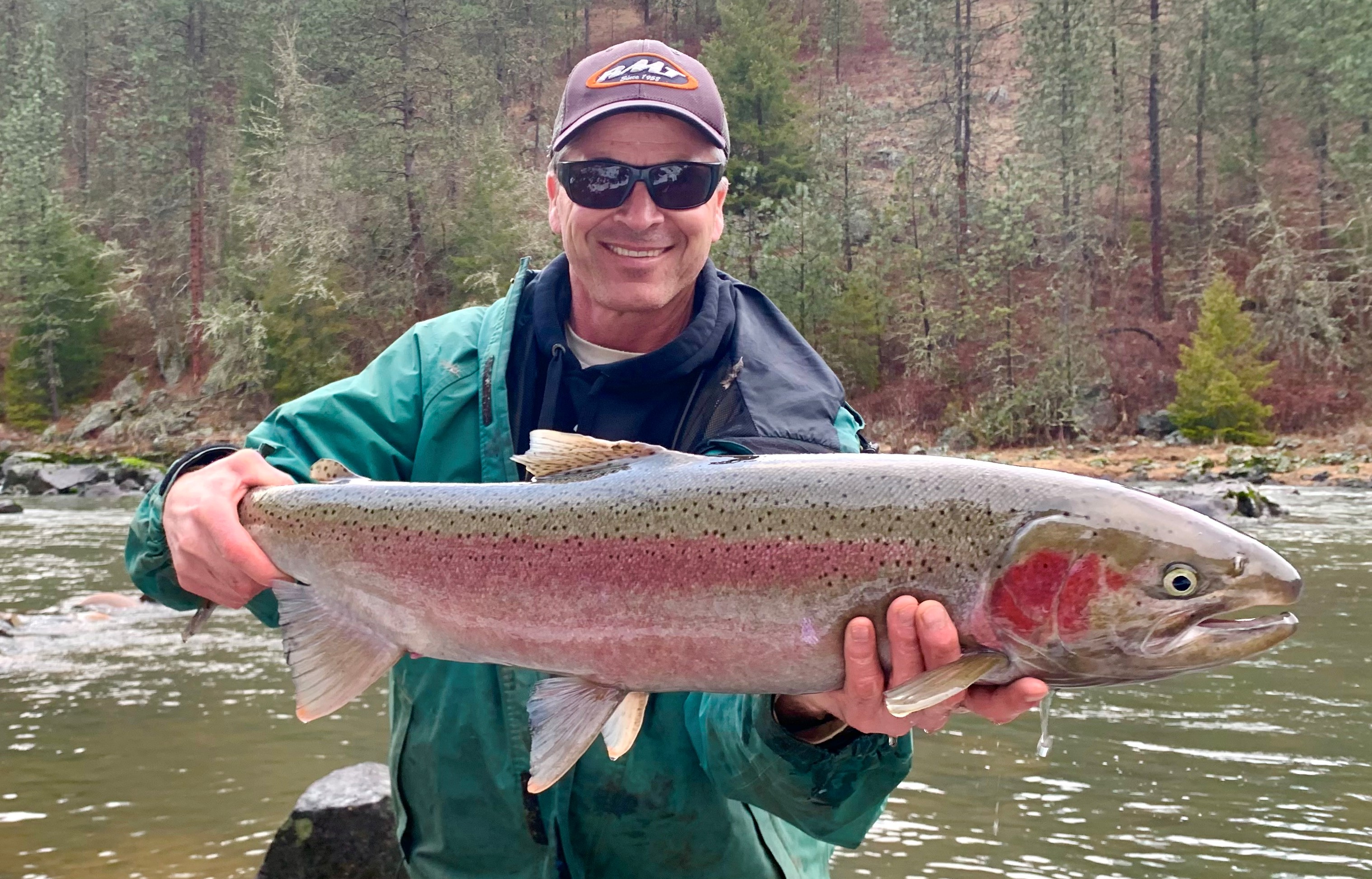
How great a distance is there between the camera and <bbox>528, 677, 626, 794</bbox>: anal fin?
2551mm

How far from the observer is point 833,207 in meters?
37.8

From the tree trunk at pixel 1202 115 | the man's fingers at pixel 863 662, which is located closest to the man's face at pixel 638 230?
the man's fingers at pixel 863 662

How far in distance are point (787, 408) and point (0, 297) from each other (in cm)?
4728

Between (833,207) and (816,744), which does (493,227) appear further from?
(816,744)

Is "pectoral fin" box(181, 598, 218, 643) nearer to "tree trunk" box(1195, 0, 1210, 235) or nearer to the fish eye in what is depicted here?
the fish eye

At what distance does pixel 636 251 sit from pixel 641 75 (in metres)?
0.48

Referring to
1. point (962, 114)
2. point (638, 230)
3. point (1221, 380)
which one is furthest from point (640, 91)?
point (962, 114)

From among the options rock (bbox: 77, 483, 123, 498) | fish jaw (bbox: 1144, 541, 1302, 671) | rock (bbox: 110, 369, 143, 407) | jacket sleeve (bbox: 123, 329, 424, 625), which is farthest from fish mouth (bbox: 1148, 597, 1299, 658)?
rock (bbox: 110, 369, 143, 407)

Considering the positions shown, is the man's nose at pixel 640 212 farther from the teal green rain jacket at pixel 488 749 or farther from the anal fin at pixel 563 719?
the anal fin at pixel 563 719

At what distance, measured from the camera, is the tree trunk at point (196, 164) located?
40875mm

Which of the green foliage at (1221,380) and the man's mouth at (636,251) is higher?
the man's mouth at (636,251)

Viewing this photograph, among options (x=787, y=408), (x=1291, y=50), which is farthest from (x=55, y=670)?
(x=1291, y=50)

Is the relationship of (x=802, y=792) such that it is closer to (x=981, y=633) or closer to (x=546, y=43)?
(x=981, y=633)

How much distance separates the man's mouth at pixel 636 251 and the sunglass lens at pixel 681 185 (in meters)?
0.12
